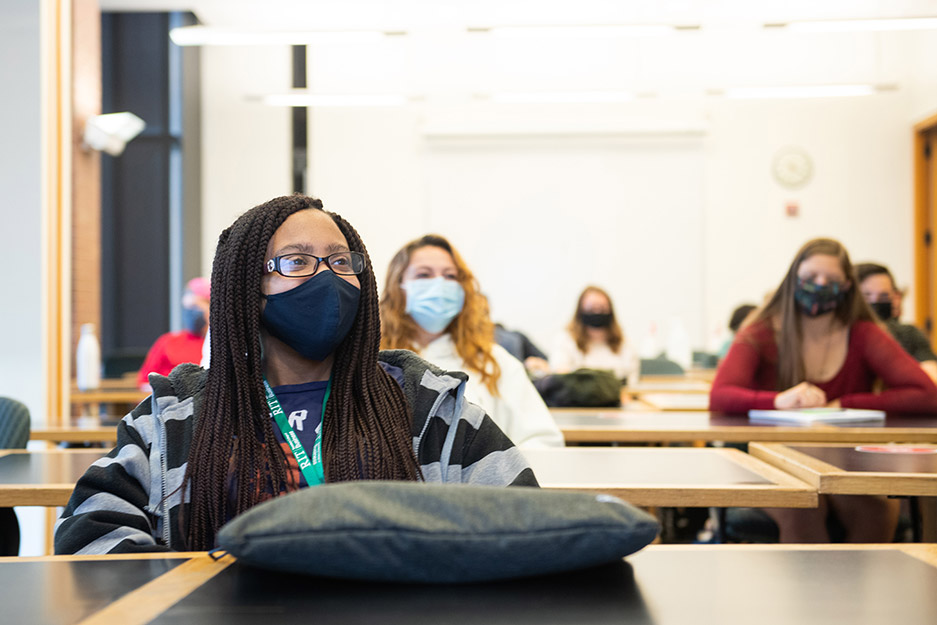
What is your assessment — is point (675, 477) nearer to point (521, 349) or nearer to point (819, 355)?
point (819, 355)

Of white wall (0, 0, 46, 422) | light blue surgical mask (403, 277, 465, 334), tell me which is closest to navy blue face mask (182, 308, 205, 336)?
white wall (0, 0, 46, 422)

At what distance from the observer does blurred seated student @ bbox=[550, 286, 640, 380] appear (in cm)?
586

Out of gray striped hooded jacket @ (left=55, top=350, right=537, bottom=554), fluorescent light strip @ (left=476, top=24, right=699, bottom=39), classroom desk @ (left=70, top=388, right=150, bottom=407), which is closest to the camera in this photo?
gray striped hooded jacket @ (left=55, top=350, right=537, bottom=554)

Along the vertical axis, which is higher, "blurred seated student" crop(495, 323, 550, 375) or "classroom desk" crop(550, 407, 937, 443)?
"blurred seated student" crop(495, 323, 550, 375)

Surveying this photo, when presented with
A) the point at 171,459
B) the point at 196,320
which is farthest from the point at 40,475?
the point at 196,320

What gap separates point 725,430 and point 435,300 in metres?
0.93

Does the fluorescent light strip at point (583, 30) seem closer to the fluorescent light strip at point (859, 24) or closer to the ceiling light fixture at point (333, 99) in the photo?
the fluorescent light strip at point (859, 24)

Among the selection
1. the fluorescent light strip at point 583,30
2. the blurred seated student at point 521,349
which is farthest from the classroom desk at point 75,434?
the fluorescent light strip at point 583,30

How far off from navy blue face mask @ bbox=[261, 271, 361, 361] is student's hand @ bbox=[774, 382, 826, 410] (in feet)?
6.05

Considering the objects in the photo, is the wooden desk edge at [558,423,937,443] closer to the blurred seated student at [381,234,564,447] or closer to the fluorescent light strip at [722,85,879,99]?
the blurred seated student at [381,234,564,447]

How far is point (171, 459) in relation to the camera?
1.34 metres

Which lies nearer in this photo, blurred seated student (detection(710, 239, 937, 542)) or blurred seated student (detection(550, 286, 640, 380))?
blurred seated student (detection(710, 239, 937, 542))

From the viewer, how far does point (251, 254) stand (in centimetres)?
146

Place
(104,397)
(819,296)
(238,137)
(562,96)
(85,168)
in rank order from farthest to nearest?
(238,137)
(562,96)
(85,168)
(104,397)
(819,296)
